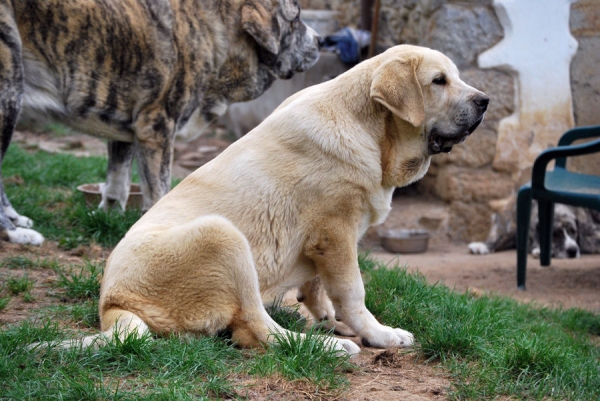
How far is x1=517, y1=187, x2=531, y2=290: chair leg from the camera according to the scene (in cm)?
702

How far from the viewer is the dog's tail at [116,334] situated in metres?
3.19

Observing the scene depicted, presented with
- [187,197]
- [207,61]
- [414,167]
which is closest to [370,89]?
[414,167]

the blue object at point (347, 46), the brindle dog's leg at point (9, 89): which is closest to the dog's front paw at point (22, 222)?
the brindle dog's leg at point (9, 89)

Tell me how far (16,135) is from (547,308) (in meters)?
Answer: 8.08

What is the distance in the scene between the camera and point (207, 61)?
5.88m

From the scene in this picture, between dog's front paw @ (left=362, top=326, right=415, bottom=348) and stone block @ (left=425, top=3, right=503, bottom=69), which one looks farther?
stone block @ (left=425, top=3, right=503, bottom=69)

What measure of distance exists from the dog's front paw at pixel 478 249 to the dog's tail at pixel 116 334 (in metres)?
5.97

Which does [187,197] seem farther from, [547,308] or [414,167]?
[547,308]

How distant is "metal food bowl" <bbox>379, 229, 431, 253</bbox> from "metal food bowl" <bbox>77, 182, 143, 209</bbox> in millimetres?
3182

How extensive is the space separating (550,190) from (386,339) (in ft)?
12.1

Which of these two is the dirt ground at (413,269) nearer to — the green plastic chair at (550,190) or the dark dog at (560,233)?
the dark dog at (560,233)

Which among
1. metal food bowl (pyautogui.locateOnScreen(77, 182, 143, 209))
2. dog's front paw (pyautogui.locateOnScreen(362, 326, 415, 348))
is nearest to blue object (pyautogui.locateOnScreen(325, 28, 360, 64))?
metal food bowl (pyautogui.locateOnScreen(77, 182, 143, 209))

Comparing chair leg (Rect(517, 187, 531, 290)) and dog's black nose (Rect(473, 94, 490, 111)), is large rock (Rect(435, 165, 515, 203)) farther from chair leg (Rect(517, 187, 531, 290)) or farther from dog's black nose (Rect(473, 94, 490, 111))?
dog's black nose (Rect(473, 94, 490, 111))

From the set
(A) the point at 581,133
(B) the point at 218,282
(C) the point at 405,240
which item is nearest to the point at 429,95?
(B) the point at 218,282
